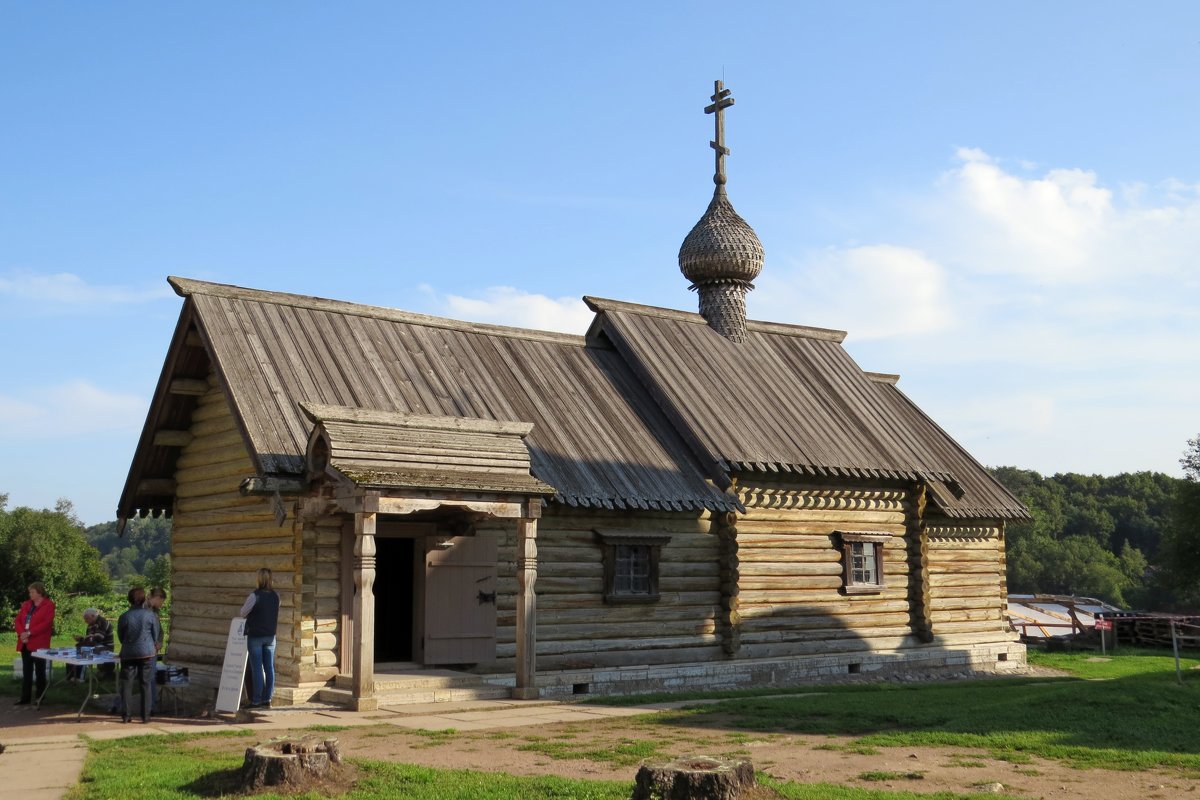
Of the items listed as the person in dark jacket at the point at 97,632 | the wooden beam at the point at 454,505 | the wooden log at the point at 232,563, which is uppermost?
the wooden beam at the point at 454,505

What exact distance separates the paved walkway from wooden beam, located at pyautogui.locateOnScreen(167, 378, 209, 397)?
511cm

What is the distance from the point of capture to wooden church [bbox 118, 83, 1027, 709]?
51.2 ft

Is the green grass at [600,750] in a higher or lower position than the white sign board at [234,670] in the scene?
lower

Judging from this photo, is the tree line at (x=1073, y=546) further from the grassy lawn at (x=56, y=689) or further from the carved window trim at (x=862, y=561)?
the grassy lawn at (x=56, y=689)

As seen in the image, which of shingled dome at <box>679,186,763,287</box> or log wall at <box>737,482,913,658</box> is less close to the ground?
shingled dome at <box>679,186,763,287</box>

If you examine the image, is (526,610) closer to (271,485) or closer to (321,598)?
(321,598)

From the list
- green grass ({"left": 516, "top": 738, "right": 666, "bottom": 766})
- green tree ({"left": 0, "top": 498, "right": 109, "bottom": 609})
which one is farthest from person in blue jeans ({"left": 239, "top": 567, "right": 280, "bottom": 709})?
green tree ({"left": 0, "top": 498, "right": 109, "bottom": 609})

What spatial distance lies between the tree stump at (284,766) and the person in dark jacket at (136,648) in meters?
5.68

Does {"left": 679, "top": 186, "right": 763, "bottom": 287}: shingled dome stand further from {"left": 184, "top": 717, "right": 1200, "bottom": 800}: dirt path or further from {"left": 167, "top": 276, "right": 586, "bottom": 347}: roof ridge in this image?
{"left": 184, "top": 717, "right": 1200, "bottom": 800}: dirt path

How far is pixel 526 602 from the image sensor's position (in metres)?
15.7

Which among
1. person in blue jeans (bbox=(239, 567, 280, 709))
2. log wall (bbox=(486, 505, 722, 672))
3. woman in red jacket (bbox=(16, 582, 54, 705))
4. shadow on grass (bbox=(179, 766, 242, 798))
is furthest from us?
log wall (bbox=(486, 505, 722, 672))

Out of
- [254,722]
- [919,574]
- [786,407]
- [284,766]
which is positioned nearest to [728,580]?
[786,407]

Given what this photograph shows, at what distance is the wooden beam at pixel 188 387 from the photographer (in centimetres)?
1866

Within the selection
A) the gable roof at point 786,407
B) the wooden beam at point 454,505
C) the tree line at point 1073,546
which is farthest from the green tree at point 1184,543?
the wooden beam at point 454,505
